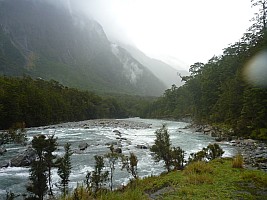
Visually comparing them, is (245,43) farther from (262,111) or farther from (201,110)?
(262,111)

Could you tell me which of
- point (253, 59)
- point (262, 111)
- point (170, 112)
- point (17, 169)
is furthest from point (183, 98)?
point (17, 169)

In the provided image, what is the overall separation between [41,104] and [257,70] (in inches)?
2348

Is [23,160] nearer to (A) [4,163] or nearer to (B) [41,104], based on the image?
(A) [4,163]

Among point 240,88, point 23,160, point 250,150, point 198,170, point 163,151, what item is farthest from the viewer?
point 240,88

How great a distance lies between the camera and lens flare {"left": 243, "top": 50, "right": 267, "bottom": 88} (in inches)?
1526

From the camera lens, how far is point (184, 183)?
1101 cm

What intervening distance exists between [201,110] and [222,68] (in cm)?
1432

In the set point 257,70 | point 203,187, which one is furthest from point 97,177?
point 257,70

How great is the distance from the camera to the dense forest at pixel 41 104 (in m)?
65.6

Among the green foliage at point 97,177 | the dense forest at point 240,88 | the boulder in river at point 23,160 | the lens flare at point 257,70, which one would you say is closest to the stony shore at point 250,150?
the dense forest at point 240,88

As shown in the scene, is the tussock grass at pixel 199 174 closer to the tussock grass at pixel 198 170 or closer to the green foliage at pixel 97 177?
the tussock grass at pixel 198 170

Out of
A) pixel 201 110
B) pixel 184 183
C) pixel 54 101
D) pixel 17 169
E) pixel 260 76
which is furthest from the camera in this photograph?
pixel 54 101

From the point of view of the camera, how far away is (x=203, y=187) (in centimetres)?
1030

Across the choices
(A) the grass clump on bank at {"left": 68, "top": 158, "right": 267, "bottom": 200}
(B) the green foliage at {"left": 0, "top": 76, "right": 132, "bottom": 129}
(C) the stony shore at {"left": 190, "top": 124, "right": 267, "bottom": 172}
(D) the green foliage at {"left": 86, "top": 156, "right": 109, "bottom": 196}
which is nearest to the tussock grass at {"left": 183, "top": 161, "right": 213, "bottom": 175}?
(A) the grass clump on bank at {"left": 68, "top": 158, "right": 267, "bottom": 200}
